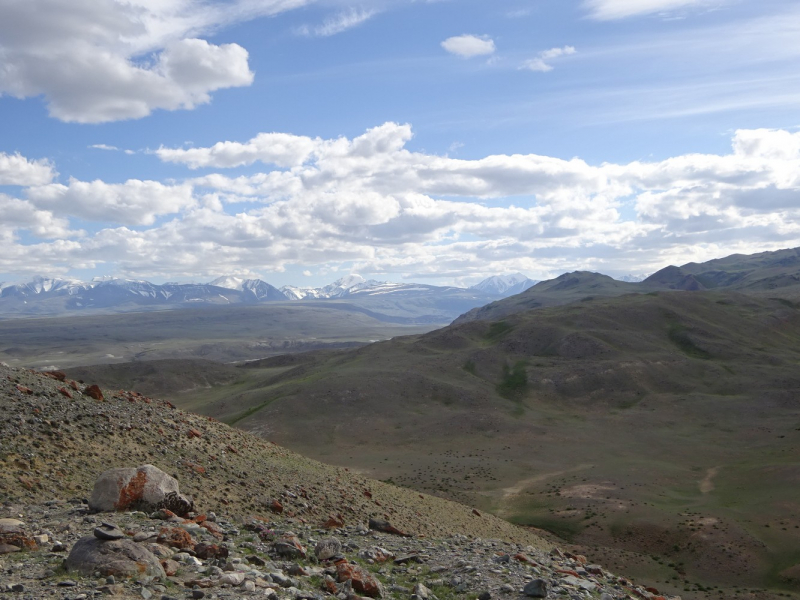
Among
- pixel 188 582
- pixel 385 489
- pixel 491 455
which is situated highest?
pixel 188 582

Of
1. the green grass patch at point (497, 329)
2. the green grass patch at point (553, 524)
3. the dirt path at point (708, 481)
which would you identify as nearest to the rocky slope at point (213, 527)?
the green grass patch at point (553, 524)

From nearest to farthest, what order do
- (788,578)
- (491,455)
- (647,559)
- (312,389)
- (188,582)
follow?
(188,582) → (788,578) → (647,559) → (491,455) → (312,389)

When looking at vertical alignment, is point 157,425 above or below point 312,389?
above

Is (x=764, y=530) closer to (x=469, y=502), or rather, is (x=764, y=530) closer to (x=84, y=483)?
(x=469, y=502)

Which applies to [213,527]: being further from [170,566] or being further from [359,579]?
[359,579]

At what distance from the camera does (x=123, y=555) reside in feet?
48.5

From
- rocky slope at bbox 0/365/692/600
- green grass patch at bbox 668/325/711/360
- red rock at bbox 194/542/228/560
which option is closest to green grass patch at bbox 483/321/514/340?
green grass patch at bbox 668/325/711/360

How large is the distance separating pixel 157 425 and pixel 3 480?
10.6 meters

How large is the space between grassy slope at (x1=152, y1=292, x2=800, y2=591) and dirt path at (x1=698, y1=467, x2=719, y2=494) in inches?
8.5

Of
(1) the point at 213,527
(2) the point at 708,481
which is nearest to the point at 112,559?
(1) the point at 213,527

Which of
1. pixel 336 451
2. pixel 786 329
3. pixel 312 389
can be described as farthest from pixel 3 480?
pixel 786 329

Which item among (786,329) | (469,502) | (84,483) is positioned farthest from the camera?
(786,329)

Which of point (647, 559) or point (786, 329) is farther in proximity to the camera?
point (786, 329)

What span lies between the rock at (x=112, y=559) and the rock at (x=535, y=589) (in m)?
10.4
